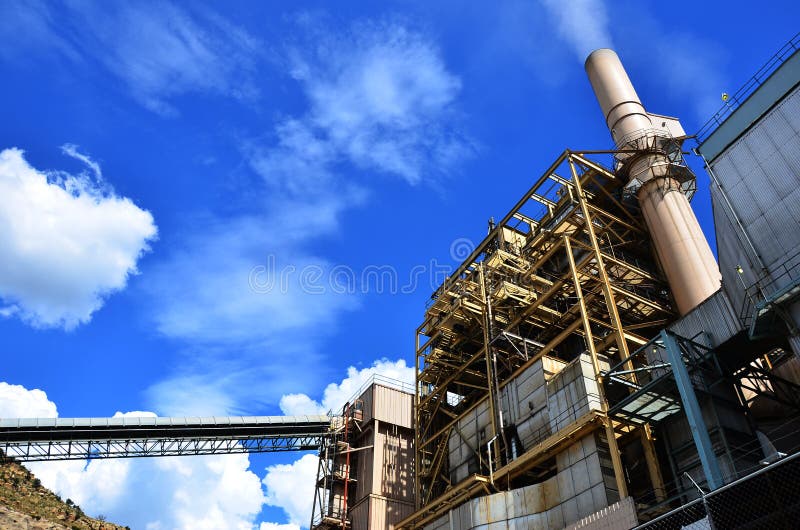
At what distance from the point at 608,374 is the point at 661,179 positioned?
48.9ft

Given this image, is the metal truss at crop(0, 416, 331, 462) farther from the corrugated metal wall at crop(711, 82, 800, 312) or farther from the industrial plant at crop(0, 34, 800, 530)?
the corrugated metal wall at crop(711, 82, 800, 312)

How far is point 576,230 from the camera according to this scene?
36656 millimetres

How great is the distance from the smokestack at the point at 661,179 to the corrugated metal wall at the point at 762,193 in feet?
25.0

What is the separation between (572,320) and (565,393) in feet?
27.8

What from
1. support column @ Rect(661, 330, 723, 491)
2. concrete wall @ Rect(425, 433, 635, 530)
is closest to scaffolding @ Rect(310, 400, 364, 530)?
concrete wall @ Rect(425, 433, 635, 530)

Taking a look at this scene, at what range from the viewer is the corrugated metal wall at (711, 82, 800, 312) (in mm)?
21781

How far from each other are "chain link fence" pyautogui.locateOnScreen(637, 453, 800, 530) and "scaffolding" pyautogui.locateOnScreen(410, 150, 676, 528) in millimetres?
9227

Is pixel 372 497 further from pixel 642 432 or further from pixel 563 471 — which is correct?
pixel 642 432

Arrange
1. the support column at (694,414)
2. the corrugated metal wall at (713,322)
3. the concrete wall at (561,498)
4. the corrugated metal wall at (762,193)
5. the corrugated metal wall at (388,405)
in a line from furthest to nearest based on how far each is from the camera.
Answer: the corrugated metal wall at (388,405) < the concrete wall at (561,498) < the corrugated metal wall at (713,322) < the corrugated metal wall at (762,193) < the support column at (694,414)

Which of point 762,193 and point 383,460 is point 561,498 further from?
point 383,460

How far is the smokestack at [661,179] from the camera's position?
1286 inches

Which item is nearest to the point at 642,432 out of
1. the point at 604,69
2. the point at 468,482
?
the point at 468,482

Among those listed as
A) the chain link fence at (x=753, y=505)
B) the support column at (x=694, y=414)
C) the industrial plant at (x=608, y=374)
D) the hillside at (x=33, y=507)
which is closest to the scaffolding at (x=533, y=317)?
the industrial plant at (x=608, y=374)

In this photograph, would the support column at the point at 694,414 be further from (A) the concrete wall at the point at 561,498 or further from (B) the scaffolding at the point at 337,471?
(B) the scaffolding at the point at 337,471
